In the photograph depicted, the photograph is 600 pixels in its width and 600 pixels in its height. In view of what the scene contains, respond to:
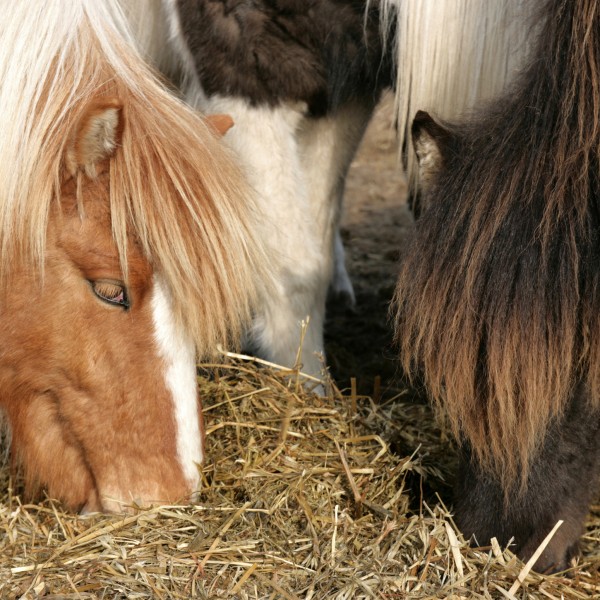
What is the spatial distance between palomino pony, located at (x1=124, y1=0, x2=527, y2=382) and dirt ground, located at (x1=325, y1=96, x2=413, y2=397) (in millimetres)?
260

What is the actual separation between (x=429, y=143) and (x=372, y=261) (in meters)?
2.96

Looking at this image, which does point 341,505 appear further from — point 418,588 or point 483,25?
point 483,25

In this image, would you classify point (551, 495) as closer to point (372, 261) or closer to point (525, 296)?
point (525, 296)

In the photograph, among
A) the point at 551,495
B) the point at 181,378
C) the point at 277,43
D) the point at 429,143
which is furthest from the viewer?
the point at 277,43

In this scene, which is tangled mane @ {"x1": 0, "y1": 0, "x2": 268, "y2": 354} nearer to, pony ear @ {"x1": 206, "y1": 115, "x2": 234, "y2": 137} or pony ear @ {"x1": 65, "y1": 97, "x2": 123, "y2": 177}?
pony ear @ {"x1": 65, "y1": 97, "x2": 123, "y2": 177}

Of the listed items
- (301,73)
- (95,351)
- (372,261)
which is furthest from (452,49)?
(372,261)

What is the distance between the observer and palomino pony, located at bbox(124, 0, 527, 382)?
8.45 ft

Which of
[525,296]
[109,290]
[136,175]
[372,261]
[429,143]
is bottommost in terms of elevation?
[372,261]

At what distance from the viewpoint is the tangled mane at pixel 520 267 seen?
1742 millimetres

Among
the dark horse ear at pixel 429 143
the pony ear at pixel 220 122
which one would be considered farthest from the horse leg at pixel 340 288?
the dark horse ear at pixel 429 143

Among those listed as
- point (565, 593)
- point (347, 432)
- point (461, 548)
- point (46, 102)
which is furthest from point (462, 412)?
point (46, 102)

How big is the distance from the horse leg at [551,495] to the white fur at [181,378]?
652 mm

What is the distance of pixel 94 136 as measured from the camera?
2.04 meters

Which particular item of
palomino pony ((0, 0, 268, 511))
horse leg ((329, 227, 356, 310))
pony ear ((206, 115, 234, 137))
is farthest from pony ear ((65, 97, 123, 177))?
horse leg ((329, 227, 356, 310))
